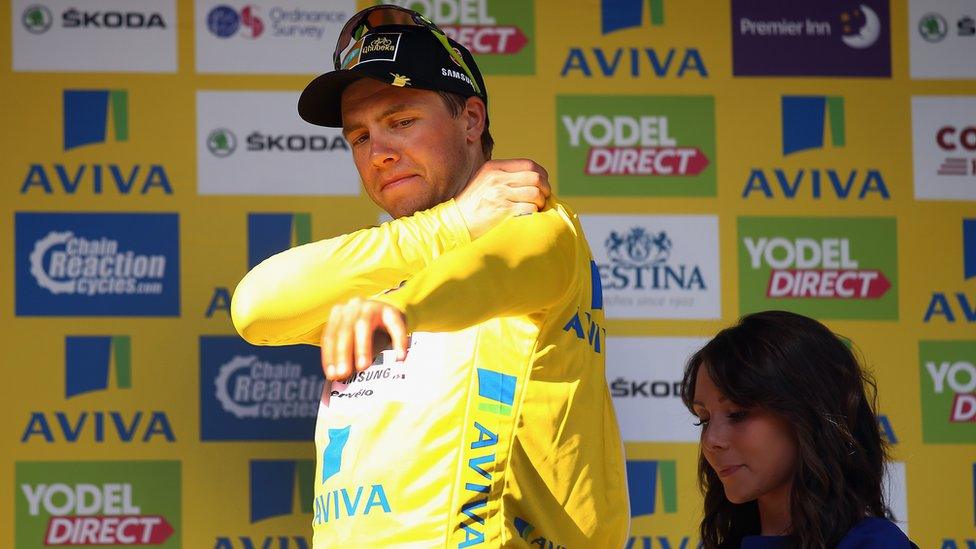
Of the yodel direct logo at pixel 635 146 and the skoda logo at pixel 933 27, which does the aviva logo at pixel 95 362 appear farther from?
the skoda logo at pixel 933 27

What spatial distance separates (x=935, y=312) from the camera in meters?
3.29

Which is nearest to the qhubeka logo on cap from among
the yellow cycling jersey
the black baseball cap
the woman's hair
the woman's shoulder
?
the black baseball cap

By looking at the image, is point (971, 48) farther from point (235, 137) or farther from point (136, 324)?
point (136, 324)

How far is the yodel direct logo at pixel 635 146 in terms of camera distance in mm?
3254

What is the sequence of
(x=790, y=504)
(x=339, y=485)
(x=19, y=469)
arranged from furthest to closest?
(x=19, y=469) < (x=790, y=504) < (x=339, y=485)

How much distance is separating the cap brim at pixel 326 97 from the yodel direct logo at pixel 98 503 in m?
1.45

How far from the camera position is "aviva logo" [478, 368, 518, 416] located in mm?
1584

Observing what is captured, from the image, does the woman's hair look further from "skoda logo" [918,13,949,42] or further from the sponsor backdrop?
"skoda logo" [918,13,949,42]

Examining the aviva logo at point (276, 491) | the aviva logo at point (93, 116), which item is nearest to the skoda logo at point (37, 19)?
the aviva logo at point (93, 116)

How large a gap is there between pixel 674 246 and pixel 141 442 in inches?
53.3

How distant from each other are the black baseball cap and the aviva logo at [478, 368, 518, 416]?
42 cm

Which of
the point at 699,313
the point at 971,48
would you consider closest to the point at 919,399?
the point at 699,313

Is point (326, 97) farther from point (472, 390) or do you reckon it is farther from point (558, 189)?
point (558, 189)

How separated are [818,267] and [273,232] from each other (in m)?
1.33
